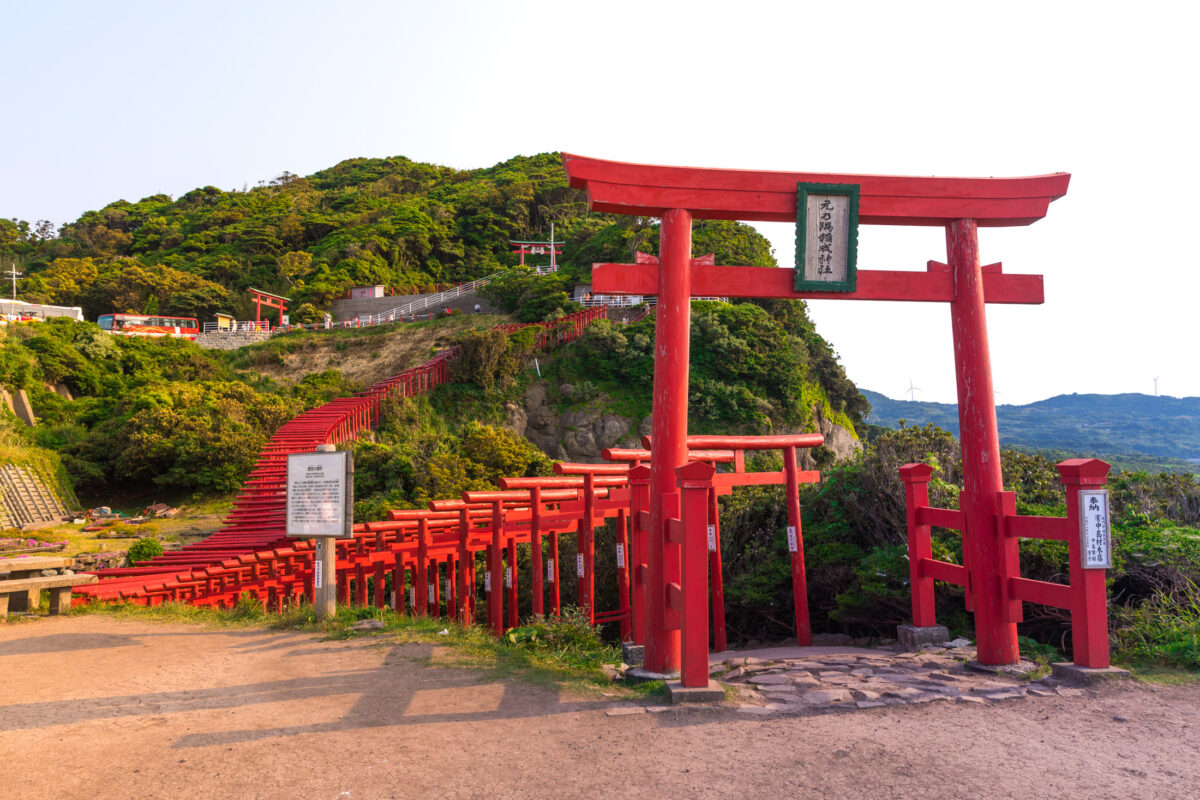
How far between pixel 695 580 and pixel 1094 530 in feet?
9.65

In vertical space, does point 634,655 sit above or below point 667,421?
below

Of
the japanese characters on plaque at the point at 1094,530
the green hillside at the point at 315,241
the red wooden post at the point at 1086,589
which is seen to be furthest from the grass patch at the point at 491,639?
the green hillside at the point at 315,241

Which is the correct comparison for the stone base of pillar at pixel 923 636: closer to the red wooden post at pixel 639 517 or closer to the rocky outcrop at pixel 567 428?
the red wooden post at pixel 639 517

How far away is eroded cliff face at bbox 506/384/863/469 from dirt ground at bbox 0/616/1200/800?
21774 millimetres

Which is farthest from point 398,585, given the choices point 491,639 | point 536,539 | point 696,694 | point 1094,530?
point 1094,530

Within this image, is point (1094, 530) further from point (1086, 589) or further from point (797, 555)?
point (797, 555)

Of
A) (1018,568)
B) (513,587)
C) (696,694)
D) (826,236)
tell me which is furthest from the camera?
(513,587)

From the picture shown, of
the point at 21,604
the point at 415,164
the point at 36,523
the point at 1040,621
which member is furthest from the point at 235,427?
the point at 415,164

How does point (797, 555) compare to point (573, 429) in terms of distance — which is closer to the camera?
point (797, 555)

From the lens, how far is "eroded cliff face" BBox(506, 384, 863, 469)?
1072 inches

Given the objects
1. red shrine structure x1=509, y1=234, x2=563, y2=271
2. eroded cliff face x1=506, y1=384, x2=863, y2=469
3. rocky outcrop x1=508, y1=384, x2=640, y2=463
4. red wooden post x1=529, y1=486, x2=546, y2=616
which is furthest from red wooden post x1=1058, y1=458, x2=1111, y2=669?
red shrine structure x1=509, y1=234, x2=563, y2=271

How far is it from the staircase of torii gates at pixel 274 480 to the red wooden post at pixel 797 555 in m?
8.68

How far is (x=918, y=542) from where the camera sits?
267 inches

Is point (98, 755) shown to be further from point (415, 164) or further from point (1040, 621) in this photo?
point (415, 164)
